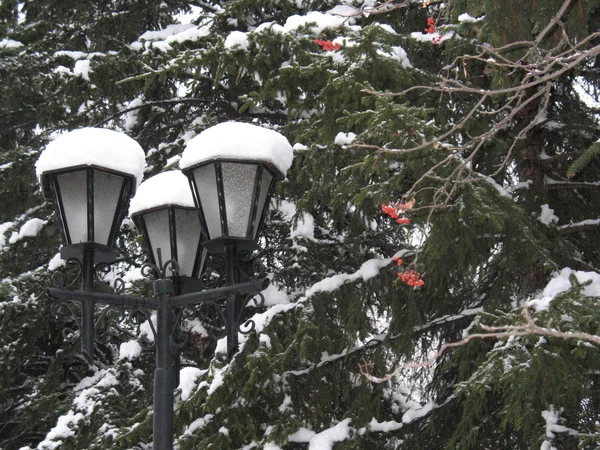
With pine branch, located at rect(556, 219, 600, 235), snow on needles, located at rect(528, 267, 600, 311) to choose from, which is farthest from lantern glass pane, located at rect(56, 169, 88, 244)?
pine branch, located at rect(556, 219, 600, 235)

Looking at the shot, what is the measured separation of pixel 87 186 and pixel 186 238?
0.64 metres

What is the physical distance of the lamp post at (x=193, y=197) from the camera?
133 inches

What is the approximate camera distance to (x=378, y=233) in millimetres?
7496

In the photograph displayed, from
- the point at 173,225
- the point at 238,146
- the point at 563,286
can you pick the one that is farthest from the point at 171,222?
the point at 563,286

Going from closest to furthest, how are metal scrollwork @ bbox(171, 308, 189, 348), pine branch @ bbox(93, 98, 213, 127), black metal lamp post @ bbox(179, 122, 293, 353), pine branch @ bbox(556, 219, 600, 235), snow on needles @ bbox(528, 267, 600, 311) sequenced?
black metal lamp post @ bbox(179, 122, 293, 353), metal scrollwork @ bbox(171, 308, 189, 348), snow on needles @ bbox(528, 267, 600, 311), pine branch @ bbox(556, 219, 600, 235), pine branch @ bbox(93, 98, 213, 127)

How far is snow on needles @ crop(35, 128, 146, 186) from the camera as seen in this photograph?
3.46 meters

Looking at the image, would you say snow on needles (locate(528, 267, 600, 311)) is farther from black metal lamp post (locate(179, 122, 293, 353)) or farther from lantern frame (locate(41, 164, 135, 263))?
lantern frame (locate(41, 164, 135, 263))

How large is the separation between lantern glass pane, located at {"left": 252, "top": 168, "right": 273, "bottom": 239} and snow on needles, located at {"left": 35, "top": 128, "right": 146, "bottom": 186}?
1.83 feet

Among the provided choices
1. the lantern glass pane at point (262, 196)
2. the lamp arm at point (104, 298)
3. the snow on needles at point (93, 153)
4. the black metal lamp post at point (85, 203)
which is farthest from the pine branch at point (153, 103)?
the lamp arm at point (104, 298)

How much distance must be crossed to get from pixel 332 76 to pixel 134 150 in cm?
224

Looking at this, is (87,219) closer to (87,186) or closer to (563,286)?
(87,186)

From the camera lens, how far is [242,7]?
832cm

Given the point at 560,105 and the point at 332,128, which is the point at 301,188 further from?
A: the point at 560,105

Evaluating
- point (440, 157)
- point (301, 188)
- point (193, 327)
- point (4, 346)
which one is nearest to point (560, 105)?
point (301, 188)
